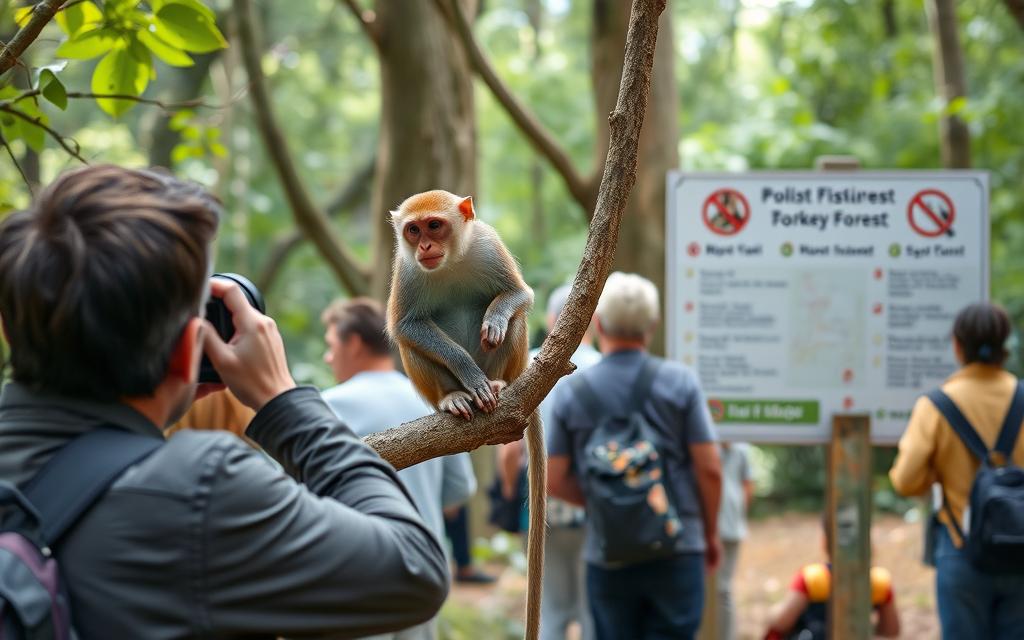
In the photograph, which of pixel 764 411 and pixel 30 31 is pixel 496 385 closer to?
pixel 30 31

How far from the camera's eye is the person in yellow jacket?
5.00 m

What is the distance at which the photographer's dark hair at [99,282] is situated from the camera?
1512 millimetres

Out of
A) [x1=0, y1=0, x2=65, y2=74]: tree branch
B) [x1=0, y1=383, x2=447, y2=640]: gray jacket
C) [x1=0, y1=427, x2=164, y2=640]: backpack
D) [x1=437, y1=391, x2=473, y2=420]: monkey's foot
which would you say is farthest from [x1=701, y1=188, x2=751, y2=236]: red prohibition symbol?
[x1=0, y1=427, x2=164, y2=640]: backpack

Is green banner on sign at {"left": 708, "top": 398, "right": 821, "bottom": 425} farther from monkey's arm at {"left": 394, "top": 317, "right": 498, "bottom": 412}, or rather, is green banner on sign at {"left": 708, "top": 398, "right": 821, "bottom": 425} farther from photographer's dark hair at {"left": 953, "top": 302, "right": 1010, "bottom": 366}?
monkey's arm at {"left": 394, "top": 317, "right": 498, "bottom": 412}

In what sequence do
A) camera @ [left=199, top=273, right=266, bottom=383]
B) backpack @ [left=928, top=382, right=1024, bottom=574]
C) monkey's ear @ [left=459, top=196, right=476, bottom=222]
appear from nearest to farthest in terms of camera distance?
camera @ [left=199, top=273, right=266, bottom=383]
monkey's ear @ [left=459, top=196, right=476, bottom=222]
backpack @ [left=928, top=382, right=1024, bottom=574]

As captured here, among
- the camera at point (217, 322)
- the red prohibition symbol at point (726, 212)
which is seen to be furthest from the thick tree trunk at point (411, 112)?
the camera at point (217, 322)

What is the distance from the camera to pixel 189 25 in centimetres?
266

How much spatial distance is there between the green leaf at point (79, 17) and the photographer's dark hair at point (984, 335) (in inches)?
162

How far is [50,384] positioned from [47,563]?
0.27 metres

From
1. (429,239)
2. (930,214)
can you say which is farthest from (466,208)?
(930,214)

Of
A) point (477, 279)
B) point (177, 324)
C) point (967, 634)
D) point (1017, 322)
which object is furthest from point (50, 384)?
point (1017, 322)

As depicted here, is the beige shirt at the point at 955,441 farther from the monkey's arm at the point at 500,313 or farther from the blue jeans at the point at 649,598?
the monkey's arm at the point at 500,313

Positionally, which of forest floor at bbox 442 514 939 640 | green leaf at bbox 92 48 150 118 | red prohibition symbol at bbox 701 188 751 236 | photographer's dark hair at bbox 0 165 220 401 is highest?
green leaf at bbox 92 48 150 118

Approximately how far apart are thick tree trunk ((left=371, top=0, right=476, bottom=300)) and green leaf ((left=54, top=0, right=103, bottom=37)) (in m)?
5.28
